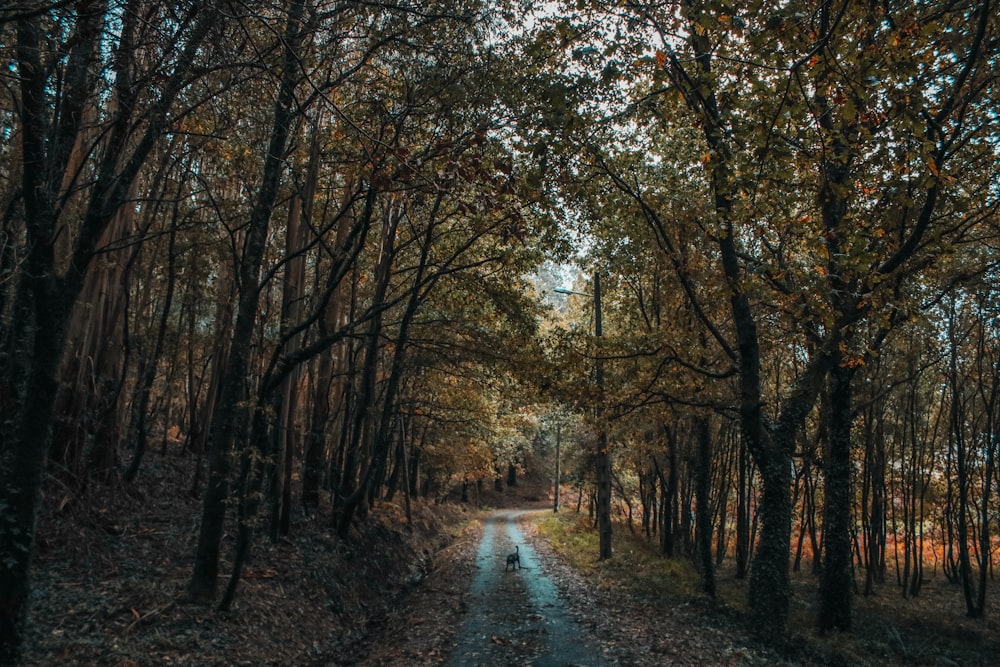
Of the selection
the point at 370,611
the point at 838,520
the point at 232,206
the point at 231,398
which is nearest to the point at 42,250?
the point at 231,398

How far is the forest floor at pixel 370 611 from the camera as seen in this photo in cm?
746

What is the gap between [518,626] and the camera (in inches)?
403

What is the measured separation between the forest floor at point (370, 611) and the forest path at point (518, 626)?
47mm

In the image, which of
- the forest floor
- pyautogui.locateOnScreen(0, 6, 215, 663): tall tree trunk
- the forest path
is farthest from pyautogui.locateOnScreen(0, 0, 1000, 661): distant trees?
the forest path

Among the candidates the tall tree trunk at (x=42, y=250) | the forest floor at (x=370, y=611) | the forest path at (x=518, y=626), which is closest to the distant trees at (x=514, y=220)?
the tall tree trunk at (x=42, y=250)

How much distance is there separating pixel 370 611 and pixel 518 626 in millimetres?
3625

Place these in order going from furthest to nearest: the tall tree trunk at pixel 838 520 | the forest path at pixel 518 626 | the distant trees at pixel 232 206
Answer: the tall tree trunk at pixel 838 520, the forest path at pixel 518 626, the distant trees at pixel 232 206

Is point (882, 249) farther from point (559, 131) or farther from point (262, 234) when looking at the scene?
point (262, 234)

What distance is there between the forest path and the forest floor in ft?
0.15

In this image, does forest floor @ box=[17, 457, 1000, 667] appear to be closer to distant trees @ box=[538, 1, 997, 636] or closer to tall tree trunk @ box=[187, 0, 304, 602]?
tall tree trunk @ box=[187, 0, 304, 602]

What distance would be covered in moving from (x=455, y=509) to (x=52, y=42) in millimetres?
35454

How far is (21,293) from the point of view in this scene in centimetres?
585

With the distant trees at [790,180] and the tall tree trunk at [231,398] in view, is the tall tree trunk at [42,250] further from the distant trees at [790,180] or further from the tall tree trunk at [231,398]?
the distant trees at [790,180]

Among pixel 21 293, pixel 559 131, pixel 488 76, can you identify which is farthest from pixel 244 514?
pixel 488 76
